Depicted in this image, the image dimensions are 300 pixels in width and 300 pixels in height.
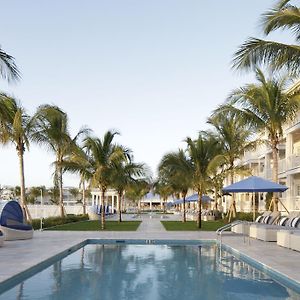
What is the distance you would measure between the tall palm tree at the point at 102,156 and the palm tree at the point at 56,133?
243 centimetres

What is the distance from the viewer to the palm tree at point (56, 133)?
22.1m

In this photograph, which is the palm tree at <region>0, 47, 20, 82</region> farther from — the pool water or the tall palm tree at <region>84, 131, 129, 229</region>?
the tall palm tree at <region>84, 131, 129, 229</region>

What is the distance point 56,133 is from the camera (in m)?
24.9

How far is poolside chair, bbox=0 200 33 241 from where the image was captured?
15.3m

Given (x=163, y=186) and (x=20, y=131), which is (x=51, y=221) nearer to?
(x=20, y=131)

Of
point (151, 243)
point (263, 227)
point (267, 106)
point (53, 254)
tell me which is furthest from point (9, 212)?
point (267, 106)

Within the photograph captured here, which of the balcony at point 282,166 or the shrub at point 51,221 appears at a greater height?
the balcony at point 282,166

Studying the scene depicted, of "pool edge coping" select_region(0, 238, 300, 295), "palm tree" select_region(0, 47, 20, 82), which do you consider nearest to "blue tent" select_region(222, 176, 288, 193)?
"pool edge coping" select_region(0, 238, 300, 295)

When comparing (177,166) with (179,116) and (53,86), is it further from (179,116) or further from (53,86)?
(53,86)

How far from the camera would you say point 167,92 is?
22.8 metres

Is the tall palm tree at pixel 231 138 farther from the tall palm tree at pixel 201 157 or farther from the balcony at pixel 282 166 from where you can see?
the tall palm tree at pixel 201 157

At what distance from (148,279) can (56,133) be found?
16592mm

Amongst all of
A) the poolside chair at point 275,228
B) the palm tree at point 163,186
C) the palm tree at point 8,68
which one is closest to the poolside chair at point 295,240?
the poolside chair at point 275,228

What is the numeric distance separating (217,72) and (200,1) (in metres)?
2.63
